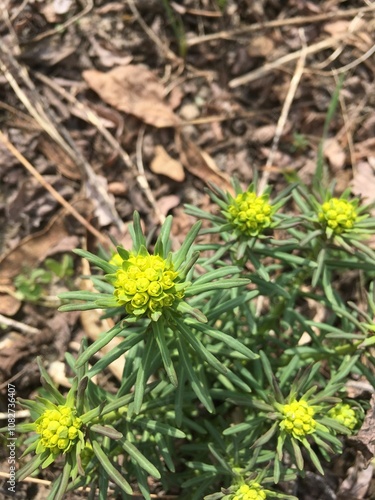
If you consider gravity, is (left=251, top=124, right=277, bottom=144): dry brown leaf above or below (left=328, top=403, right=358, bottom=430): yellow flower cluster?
above

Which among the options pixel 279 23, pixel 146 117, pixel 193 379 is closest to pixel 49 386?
pixel 193 379

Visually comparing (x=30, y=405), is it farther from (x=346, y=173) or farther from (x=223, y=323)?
(x=346, y=173)

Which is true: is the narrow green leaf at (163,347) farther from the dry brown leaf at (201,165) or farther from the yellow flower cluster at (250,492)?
the dry brown leaf at (201,165)

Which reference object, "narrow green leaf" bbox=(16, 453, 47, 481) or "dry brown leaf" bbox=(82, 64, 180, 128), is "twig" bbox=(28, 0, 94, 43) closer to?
"dry brown leaf" bbox=(82, 64, 180, 128)

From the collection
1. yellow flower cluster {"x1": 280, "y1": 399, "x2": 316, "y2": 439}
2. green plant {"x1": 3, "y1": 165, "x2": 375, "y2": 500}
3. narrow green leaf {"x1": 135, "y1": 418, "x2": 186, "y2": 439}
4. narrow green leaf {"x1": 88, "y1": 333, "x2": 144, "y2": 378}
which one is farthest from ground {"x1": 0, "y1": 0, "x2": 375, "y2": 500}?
yellow flower cluster {"x1": 280, "y1": 399, "x2": 316, "y2": 439}

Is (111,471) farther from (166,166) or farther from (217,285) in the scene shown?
(166,166)

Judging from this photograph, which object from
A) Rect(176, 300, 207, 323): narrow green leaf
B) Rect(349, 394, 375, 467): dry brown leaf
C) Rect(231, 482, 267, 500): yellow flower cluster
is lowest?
Rect(349, 394, 375, 467): dry brown leaf

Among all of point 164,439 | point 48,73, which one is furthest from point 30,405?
point 48,73
